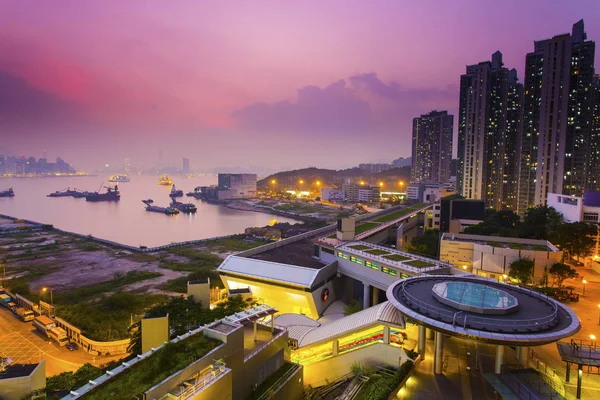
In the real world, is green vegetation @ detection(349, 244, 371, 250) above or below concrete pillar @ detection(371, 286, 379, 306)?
above

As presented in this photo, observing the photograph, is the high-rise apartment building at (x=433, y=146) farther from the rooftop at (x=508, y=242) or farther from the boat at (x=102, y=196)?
the boat at (x=102, y=196)

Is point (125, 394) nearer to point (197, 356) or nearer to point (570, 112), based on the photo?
point (197, 356)

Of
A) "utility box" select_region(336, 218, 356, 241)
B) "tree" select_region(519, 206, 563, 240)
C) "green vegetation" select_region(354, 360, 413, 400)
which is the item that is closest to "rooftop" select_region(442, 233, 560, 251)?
"tree" select_region(519, 206, 563, 240)

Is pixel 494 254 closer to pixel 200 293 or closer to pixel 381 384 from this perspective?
pixel 381 384

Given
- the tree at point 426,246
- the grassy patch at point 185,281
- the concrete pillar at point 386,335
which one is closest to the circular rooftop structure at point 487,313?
the concrete pillar at point 386,335

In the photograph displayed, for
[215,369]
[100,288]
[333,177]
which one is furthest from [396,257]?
[333,177]

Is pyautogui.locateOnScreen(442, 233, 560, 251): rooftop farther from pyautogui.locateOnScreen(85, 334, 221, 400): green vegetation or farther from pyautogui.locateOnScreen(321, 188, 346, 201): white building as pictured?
pyautogui.locateOnScreen(321, 188, 346, 201): white building
